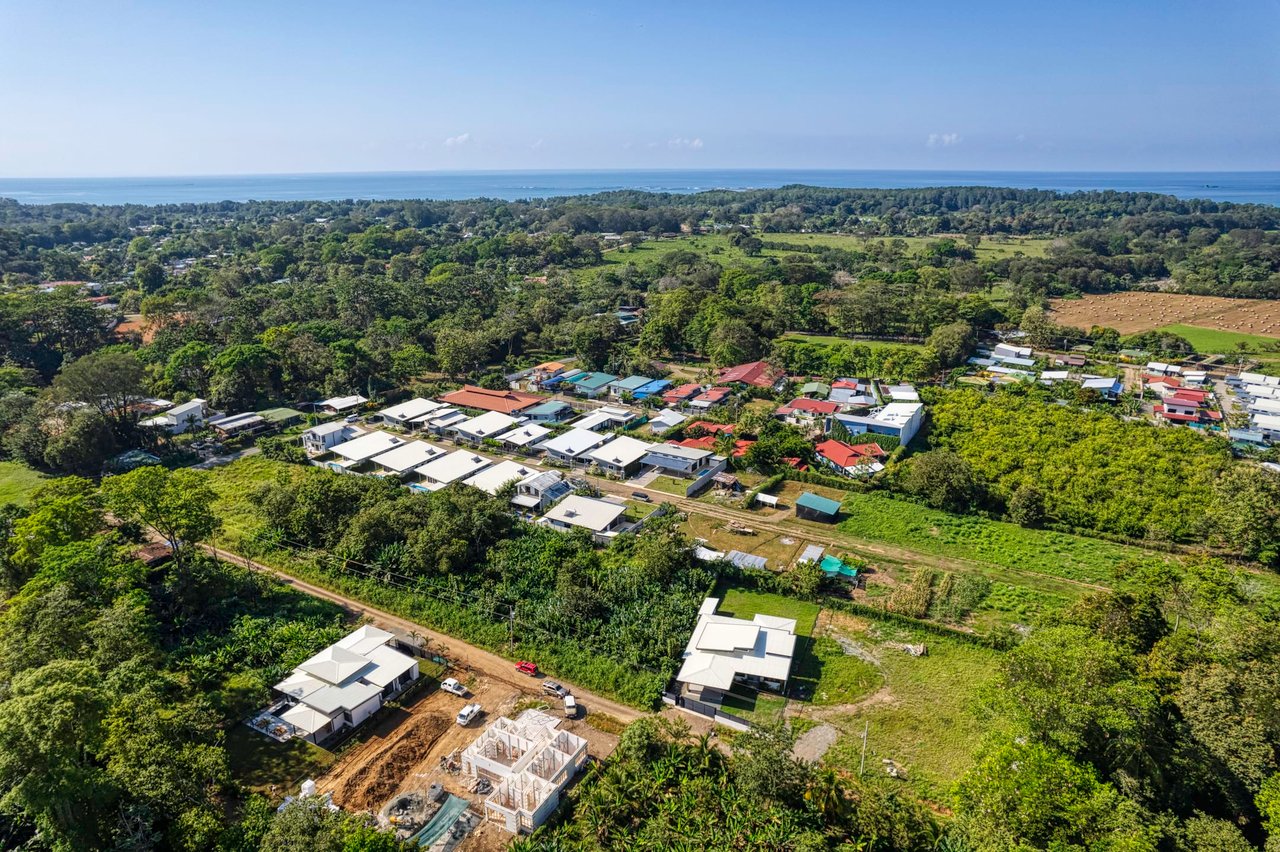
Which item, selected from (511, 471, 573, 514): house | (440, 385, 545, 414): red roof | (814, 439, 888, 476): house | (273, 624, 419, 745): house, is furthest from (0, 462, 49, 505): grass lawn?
(814, 439, 888, 476): house

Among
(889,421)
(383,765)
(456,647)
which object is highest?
(889,421)


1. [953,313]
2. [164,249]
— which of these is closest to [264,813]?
[953,313]

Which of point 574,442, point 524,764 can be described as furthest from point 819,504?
point 524,764

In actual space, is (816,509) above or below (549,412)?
below

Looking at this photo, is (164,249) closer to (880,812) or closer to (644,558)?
(644,558)

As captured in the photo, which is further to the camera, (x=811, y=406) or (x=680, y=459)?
(x=811, y=406)

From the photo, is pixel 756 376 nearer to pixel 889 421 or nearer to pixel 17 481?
pixel 889 421

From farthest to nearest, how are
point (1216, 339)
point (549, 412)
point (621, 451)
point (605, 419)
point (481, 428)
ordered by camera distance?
point (1216, 339) < point (549, 412) < point (605, 419) < point (481, 428) < point (621, 451)
